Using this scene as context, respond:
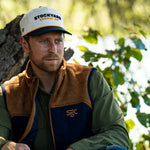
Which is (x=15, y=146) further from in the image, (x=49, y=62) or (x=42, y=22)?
(x=42, y=22)

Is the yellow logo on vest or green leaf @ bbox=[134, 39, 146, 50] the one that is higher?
green leaf @ bbox=[134, 39, 146, 50]

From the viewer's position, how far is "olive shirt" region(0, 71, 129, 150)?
186cm

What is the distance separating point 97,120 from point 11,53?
1.15 meters

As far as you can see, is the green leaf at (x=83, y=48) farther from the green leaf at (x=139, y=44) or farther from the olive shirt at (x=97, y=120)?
the olive shirt at (x=97, y=120)

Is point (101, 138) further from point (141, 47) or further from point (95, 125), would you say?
point (141, 47)

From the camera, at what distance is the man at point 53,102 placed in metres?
1.93

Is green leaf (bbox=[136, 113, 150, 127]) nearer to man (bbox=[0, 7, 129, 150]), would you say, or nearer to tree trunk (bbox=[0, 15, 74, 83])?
man (bbox=[0, 7, 129, 150])

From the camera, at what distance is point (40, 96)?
2023 millimetres

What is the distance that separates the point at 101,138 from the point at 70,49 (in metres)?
1.19

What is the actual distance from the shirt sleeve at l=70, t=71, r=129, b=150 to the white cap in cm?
44

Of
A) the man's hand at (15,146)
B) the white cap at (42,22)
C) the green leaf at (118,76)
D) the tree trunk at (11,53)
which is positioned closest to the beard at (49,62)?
the white cap at (42,22)

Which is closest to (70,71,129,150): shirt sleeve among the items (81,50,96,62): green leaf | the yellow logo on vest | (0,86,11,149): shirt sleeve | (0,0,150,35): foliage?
the yellow logo on vest

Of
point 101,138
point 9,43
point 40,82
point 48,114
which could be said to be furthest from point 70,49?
point 101,138

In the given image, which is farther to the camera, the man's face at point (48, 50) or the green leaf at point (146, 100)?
the green leaf at point (146, 100)
